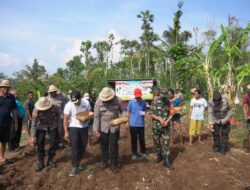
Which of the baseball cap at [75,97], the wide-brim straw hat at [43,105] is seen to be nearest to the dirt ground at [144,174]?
the wide-brim straw hat at [43,105]

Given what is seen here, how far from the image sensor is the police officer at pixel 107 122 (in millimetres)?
7516

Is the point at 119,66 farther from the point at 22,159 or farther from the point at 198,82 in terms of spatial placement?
the point at 22,159

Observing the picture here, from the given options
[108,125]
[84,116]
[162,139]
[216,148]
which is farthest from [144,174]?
[216,148]

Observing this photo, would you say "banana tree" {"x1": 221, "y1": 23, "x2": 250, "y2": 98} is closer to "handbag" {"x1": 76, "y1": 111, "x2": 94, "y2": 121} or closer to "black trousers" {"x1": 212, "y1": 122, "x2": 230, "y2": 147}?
"black trousers" {"x1": 212, "y1": 122, "x2": 230, "y2": 147}

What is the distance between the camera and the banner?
15.4m

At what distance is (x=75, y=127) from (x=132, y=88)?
8.44 meters

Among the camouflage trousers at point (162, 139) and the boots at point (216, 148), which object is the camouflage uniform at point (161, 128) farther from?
the boots at point (216, 148)

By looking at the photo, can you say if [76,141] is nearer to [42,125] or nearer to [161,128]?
[42,125]

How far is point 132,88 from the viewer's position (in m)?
15.8

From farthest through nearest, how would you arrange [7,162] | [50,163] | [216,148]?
1. [216,148]
2. [7,162]
3. [50,163]

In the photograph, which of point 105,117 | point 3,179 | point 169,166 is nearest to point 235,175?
point 169,166

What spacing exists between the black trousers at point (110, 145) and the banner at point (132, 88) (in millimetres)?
Answer: 7861

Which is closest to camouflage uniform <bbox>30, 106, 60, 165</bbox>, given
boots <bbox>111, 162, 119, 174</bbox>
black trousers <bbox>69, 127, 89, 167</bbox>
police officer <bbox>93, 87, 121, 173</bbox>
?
black trousers <bbox>69, 127, 89, 167</bbox>

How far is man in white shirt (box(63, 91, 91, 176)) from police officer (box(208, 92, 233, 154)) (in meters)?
3.42
